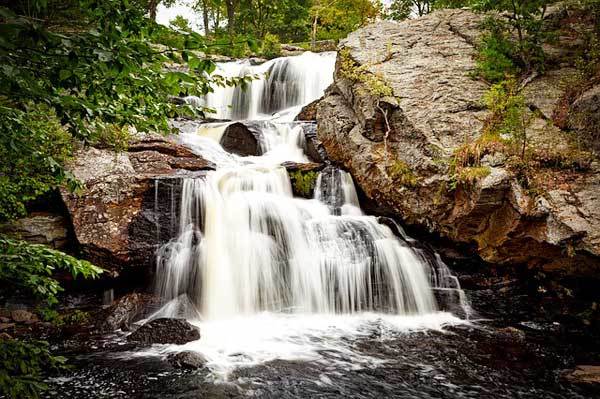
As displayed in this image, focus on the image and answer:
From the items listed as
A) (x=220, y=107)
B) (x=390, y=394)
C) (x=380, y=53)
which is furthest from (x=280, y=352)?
(x=220, y=107)

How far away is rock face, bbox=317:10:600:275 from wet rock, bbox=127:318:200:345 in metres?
4.98

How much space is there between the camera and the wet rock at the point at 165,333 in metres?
5.96

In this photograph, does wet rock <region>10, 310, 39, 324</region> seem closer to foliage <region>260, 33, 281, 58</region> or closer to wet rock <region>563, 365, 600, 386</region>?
wet rock <region>563, 365, 600, 386</region>

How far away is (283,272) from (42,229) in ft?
15.4

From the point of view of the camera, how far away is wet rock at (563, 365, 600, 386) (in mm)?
4898

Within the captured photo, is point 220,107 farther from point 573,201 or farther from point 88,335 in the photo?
point 573,201

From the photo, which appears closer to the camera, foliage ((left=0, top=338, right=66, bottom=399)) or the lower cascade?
foliage ((left=0, top=338, right=66, bottom=399))

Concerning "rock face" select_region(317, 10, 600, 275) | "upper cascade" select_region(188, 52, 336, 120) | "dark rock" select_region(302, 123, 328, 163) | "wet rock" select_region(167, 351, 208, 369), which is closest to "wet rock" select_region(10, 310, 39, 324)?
"wet rock" select_region(167, 351, 208, 369)

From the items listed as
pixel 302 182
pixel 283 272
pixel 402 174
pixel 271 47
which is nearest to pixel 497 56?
pixel 402 174

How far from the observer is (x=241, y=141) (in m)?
11.7

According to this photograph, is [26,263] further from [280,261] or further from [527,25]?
[527,25]

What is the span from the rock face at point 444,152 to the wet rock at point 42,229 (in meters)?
6.50

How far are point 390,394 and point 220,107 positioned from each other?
13.7 m

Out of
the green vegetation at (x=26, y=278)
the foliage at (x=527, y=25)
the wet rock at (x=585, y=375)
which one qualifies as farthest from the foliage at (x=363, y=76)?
the green vegetation at (x=26, y=278)
